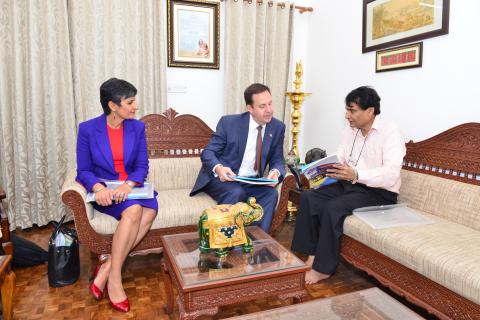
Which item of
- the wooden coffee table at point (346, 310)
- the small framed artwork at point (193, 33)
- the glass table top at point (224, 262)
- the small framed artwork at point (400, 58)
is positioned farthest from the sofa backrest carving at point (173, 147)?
the wooden coffee table at point (346, 310)

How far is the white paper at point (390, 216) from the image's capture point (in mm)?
2035

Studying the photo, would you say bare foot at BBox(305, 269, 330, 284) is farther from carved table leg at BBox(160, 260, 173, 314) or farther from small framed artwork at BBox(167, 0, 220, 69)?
small framed artwork at BBox(167, 0, 220, 69)

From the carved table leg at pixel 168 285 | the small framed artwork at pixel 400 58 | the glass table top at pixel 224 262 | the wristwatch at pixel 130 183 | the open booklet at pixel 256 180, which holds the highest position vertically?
the small framed artwork at pixel 400 58

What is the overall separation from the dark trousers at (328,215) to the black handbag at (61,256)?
1.39 metres

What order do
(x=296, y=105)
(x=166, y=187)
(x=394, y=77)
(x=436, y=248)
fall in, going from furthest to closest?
(x=296, y=105), (x=166, y=187), (x=394, y=77), (x=436, y=248)

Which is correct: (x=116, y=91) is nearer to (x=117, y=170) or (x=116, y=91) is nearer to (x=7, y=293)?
(x=117, y=170)

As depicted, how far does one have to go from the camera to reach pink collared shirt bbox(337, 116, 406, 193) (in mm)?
2232

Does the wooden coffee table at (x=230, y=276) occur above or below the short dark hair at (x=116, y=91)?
below

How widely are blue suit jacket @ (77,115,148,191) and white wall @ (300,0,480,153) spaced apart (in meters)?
1.94

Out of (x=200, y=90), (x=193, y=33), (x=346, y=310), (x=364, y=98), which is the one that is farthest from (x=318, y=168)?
(x=193, y=33)

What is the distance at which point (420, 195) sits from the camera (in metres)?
2.37

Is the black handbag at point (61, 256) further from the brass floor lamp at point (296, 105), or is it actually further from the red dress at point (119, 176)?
the brass floor lamp at point (296, 105)

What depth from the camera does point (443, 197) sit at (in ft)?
7.27

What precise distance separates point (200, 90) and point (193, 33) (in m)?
0.54
